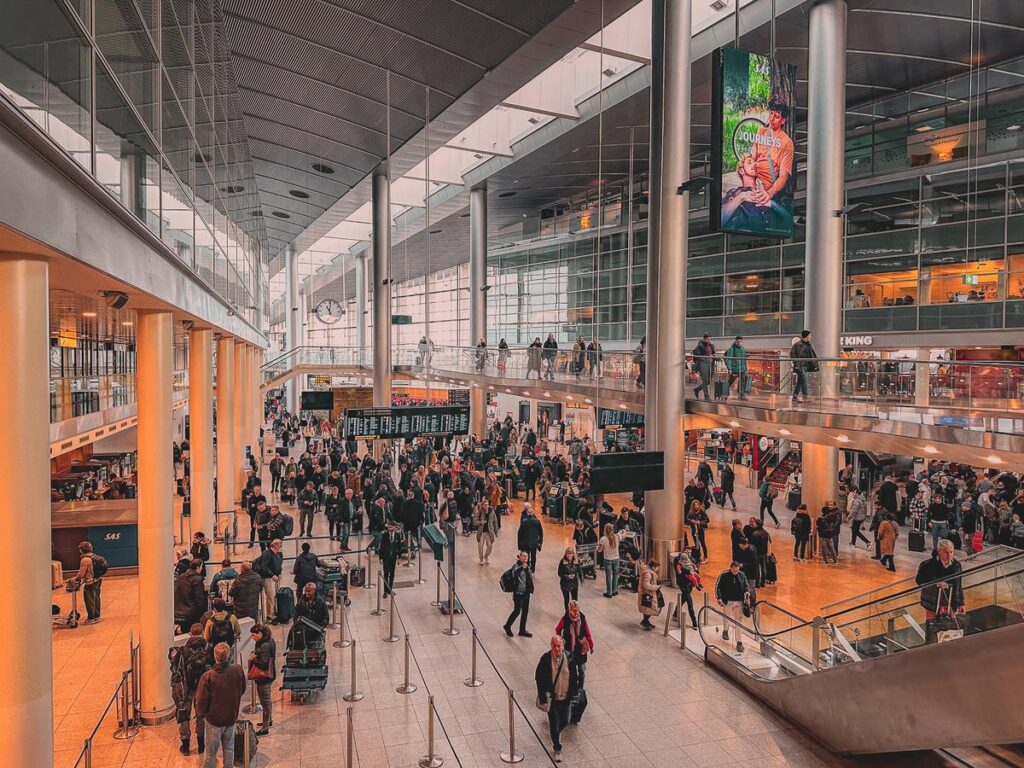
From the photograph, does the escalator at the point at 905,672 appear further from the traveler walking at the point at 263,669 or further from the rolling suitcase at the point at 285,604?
the rolling suitcase at the point at 285,604

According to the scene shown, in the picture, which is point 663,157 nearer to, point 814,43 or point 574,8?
point 574,8

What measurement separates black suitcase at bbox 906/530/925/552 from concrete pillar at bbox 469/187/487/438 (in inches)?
770

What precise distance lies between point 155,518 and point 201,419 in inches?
220

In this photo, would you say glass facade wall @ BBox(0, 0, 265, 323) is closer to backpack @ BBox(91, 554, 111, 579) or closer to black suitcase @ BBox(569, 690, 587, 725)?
backpack @ BBox(91, 554, 111, 579)

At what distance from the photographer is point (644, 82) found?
21.5 metres

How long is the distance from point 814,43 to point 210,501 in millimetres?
18197

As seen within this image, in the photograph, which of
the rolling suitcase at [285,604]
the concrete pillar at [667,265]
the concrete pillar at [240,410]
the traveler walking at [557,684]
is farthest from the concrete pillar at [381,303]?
the traveler walking at [557,684]

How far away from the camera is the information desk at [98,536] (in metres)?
14.5

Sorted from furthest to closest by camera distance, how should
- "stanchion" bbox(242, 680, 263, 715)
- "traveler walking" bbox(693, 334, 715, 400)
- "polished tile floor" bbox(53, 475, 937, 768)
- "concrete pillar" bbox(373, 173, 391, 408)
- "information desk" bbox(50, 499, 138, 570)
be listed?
"concrete pillar" bbox(373, 173, 391, 408), "traveler walking" bbox(693, 334, 715, 400), "information desk" bbox(50, 499, 138, 570), "stanchion" bbox(242, 680, 263, 715), "polished tile floor" bbox(53, 475, 937, 768)

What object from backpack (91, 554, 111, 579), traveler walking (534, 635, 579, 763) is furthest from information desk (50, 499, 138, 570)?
traveler walking (534, 635, 579, 763)

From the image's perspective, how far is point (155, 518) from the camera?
29.7ft

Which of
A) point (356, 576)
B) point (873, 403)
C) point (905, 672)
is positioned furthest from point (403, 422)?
point (905, 672)

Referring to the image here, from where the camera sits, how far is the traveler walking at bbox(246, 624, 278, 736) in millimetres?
8039

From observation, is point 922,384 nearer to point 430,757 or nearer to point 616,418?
point 430,757
